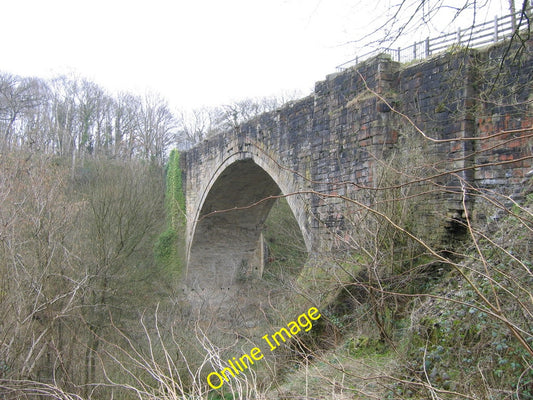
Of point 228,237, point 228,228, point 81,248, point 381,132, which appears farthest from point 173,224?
point 381,132

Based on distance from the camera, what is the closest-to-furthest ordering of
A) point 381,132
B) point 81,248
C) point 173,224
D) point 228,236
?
1. point 381,132
2. point 81,248
3. point 228,236
4. point 173,224

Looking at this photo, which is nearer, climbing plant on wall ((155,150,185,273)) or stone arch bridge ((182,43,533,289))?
stone arch bridge ((182,43,533,289))

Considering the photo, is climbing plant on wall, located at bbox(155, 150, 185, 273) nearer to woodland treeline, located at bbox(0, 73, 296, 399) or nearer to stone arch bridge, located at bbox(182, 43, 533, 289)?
woodland treeline, located at bbox(0, 73, 296, 399)

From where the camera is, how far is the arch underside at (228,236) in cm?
1401

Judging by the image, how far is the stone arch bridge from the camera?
4.50 meters

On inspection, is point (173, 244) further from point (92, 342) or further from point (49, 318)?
point (49, 318)

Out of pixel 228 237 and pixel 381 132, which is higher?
pixel 381 132

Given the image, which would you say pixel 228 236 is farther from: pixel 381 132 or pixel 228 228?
pixel 381 132

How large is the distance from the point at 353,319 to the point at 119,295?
569cm

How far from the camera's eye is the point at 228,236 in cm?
1545

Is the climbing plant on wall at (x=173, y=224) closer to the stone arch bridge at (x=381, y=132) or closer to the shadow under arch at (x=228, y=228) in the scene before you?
the shadow under arch at (x=228, y=228)

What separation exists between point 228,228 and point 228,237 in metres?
0.38

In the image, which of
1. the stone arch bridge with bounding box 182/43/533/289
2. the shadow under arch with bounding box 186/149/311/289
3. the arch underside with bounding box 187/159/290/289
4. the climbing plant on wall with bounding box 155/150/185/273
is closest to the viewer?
the stone arch bridge with bounding box 182/43/533/289

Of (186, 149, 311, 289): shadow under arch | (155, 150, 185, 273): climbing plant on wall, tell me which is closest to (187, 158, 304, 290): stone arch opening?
(186, 149, 311, 289): shadow under arch
